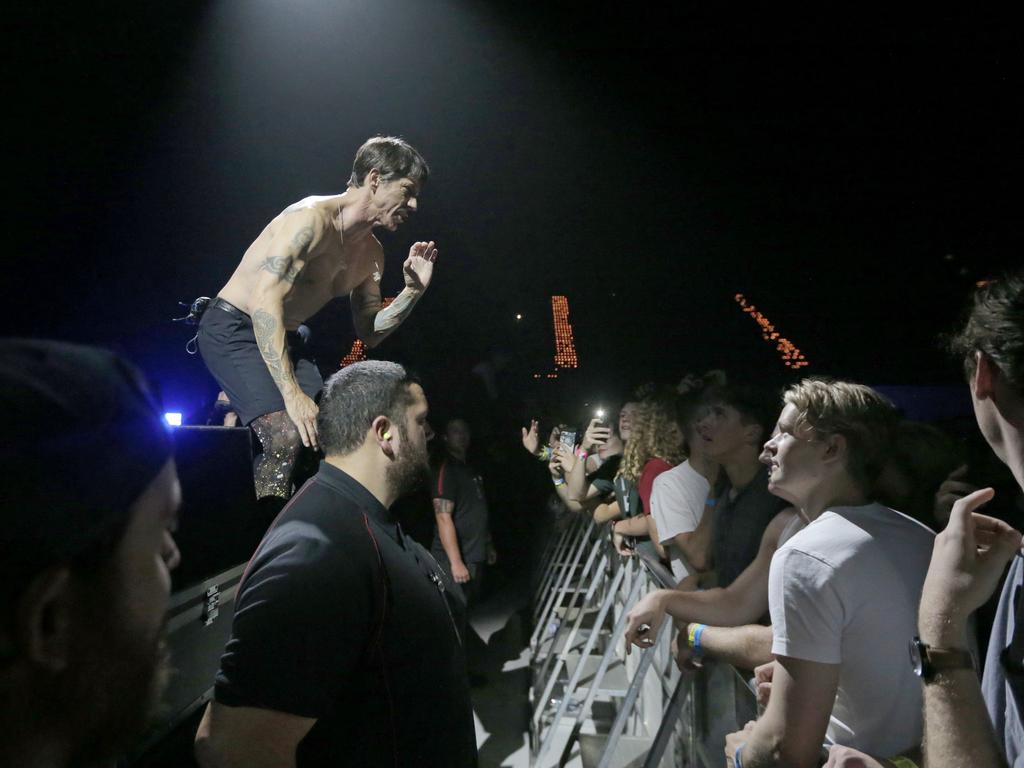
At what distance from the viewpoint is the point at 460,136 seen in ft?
20.2

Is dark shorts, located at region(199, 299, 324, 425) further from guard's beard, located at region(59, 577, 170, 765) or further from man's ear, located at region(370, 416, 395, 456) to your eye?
guard's beard, located at region(59, 577, 170, 765)

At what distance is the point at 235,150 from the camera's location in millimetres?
4711

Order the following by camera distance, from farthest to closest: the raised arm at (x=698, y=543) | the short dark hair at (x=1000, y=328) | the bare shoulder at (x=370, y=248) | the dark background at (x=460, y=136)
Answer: the dark background at (x=460, y=136) → the raised arm at (x=698, y=543) → the bare shoulder at (x=370, y=248) → the short dark hair at (x=1000, y=328)

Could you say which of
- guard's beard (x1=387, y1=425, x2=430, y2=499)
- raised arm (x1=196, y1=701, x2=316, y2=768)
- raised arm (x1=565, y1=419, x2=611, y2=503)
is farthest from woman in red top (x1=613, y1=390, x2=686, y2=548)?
raised arm (x1=196, y1=701, x2=316, y2=768)

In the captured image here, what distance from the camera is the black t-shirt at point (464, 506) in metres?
5.94

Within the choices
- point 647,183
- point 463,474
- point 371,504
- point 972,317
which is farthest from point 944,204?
point 371,504

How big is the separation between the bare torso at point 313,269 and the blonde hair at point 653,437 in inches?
108

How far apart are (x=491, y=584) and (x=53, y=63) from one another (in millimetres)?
7852

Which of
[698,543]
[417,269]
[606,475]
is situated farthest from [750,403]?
[606,475]

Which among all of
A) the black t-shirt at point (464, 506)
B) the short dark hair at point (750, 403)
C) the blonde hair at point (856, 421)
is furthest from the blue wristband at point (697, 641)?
the black t-shirt at point (464, 506)

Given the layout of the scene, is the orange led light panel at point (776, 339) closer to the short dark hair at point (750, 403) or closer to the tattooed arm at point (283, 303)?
the short dark hair at point (750, 403)

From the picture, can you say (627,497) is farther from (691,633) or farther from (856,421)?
(856,421)

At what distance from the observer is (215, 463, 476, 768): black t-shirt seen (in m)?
1.47

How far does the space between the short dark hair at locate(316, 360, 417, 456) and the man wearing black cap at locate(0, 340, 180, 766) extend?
4.77 ft
